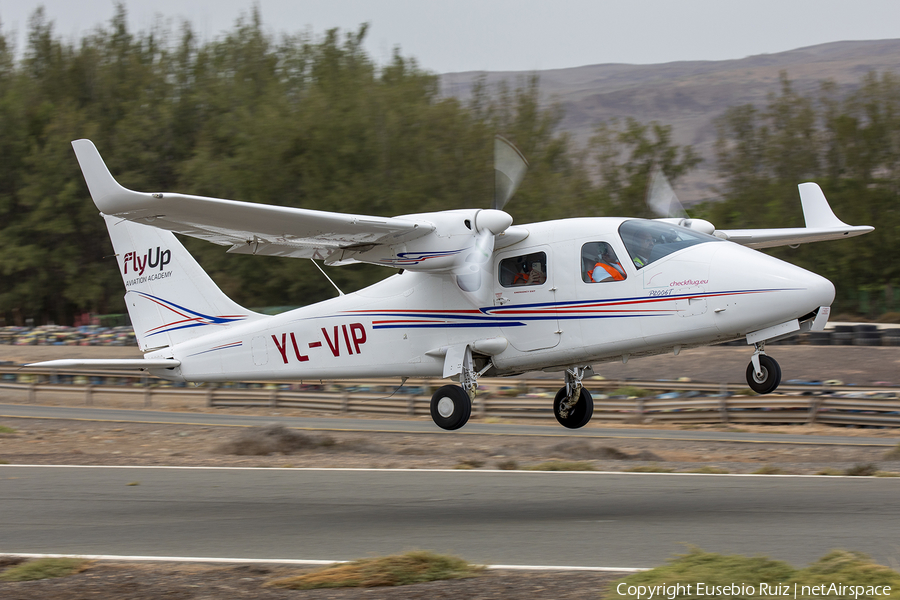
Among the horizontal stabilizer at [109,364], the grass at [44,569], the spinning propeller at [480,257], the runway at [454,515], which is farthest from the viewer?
the horizontal stabilizer at [109,364]

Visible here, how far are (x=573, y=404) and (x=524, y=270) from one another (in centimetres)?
262

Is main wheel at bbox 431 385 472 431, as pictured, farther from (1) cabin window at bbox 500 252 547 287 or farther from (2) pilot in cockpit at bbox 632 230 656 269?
(2) pilot in cockpit at bbox 632 230 656 269

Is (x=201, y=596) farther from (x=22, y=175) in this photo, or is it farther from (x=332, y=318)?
(x=22, y=175)

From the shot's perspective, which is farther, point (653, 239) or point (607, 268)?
point (607, 268)

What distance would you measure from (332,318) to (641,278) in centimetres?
512

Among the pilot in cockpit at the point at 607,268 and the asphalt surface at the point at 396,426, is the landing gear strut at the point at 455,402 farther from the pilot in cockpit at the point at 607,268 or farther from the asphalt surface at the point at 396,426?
the asphalt surface at the point at 396,426

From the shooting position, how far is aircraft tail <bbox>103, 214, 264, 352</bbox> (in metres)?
16.5

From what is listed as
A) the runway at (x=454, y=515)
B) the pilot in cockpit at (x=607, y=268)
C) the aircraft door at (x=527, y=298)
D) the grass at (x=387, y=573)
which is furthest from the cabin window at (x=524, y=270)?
the grass at (x=387, y=573)

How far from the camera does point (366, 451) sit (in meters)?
21.9

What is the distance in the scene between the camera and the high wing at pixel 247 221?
10711 mm

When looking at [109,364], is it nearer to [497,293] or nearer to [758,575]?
[497,293]

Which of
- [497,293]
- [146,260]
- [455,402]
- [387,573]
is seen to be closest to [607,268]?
[497,293]

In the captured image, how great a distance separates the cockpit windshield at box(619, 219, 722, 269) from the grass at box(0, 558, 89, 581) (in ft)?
26.4

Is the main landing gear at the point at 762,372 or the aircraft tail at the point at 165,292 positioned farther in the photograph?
the aircraft tail at the point at 165,292
